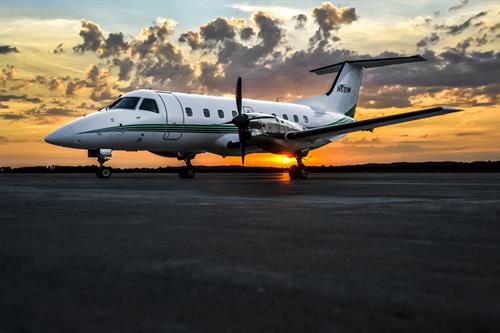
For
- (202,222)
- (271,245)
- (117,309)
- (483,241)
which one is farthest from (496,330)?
(202,222)

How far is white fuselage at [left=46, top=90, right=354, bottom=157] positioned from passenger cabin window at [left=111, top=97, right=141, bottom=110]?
0.59ft

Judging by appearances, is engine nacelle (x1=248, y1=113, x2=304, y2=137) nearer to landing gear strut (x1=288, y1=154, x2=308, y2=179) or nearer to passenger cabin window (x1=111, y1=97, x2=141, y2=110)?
landing gear strut (x1=288, y1=154, x2=308, y2=179)

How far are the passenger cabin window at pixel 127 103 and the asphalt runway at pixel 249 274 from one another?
16356 mm

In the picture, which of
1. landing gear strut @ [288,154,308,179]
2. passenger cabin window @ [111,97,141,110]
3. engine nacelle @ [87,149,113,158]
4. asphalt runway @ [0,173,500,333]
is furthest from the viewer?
landing gear strut @ [288,154,308,179]

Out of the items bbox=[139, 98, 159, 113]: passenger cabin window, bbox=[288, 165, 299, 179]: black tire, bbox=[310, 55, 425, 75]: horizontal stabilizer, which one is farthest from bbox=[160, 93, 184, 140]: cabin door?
bbox=[310, 55, 425, 75]: horizontal stabilizer

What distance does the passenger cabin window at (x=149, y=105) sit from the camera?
24.5 m

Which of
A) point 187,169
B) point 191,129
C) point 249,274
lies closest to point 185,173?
point 187,169

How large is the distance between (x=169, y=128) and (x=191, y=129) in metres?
1.22

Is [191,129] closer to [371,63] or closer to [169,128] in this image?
[169,128]

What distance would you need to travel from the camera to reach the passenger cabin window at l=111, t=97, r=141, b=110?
80.1 feet

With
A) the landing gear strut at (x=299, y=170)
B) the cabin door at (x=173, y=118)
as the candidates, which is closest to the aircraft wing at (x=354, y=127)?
the landing gear strut at (x=299, y=170)

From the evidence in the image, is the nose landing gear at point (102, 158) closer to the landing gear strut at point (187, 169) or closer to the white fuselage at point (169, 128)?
the white fuselage at point (169, 128)

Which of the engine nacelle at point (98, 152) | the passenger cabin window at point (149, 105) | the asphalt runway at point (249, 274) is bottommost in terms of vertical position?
the asphalt runway at point (249, 274)

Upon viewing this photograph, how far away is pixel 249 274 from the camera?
14.0 feet
